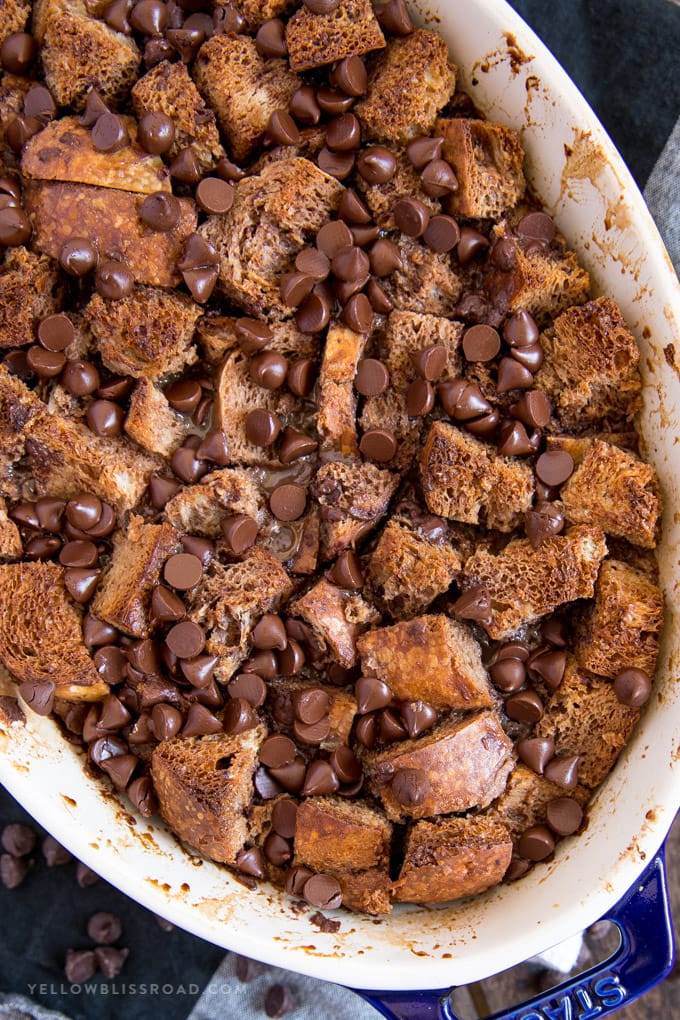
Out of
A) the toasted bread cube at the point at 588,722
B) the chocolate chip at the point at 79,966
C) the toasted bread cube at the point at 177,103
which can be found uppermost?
the toasted bread cube at the point at 177,103

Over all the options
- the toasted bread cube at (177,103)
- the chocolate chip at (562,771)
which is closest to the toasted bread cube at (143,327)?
the toasted bread cube at (177,103)

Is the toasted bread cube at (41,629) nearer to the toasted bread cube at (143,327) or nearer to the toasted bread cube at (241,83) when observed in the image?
the toasted bread cube at (143,327)

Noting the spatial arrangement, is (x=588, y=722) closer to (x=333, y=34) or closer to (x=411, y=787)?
(x=411, y=787)

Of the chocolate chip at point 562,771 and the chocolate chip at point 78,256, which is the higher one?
the chocolate chip at point 78,256

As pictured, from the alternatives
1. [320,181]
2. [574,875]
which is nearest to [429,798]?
[574,875]

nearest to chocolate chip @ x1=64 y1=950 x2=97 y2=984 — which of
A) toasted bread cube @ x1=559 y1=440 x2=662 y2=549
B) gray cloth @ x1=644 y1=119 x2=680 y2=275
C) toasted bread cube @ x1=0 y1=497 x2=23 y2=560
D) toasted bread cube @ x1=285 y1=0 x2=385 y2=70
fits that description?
toasted bread cube @ x1=0 y1=497 x2=23 y2=560

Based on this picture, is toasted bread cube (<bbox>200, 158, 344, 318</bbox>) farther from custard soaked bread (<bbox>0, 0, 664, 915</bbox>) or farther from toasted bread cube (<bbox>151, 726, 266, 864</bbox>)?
toasted bread cube (<bbox>151, 726, 266, 864</bbox>)

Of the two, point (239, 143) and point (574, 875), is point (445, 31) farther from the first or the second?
point (574, 875)

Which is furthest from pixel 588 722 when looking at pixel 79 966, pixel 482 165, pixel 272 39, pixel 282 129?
pixel 272 39
